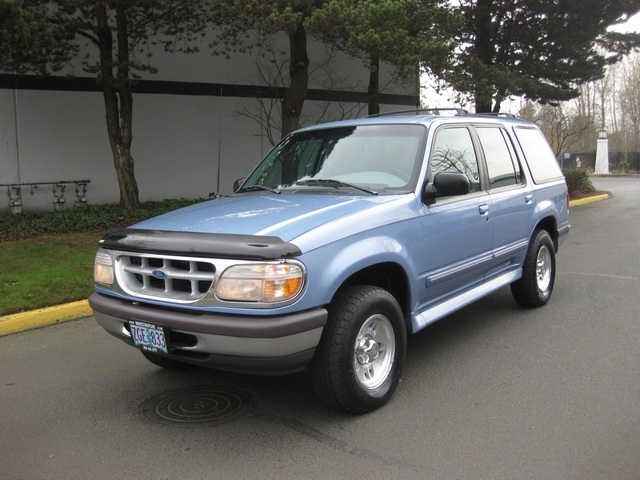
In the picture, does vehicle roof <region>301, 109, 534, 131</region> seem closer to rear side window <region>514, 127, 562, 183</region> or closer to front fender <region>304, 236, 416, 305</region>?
rear side window <region>514, 127, 562, 183</region>

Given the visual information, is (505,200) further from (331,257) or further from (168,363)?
(168,363)

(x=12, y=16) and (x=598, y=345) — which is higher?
(x=12, y=16)

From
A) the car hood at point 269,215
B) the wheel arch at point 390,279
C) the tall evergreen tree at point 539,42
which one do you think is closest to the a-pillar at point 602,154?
the tall evergreen tree at point 539,42

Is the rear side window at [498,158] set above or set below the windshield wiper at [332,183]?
above

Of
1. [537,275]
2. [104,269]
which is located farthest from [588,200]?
[104,269]

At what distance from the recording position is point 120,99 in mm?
11734

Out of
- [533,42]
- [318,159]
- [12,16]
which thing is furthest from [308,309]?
[533,42]

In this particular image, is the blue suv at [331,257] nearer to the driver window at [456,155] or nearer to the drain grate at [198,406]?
the driver window at [456,155]

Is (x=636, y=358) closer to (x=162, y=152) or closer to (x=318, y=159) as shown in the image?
(x=318, y=159)

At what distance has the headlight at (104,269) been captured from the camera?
3893 millimetres

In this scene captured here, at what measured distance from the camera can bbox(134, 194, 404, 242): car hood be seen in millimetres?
3541

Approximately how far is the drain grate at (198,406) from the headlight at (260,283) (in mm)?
1015

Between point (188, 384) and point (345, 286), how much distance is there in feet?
5.10

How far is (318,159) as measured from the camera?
4988 mm
